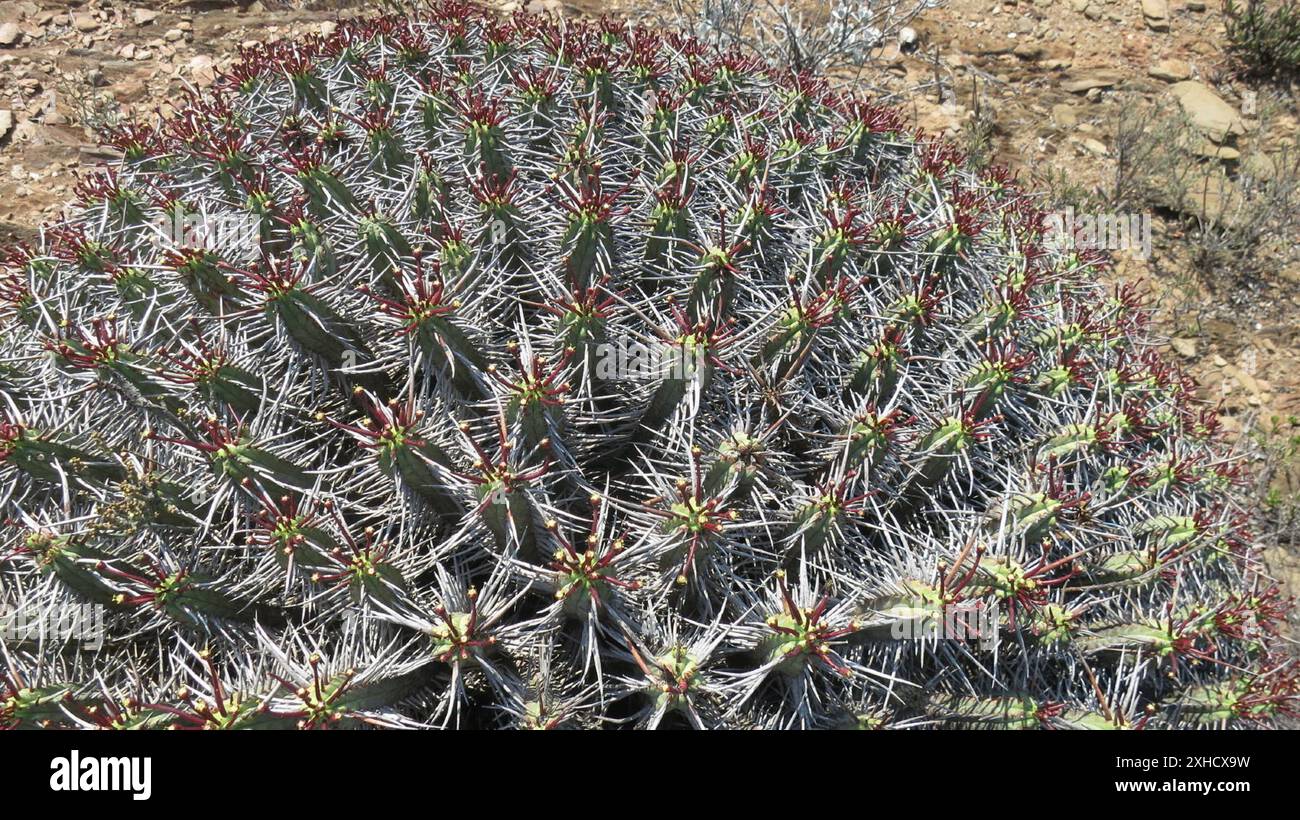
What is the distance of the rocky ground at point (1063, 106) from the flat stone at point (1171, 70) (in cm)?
2

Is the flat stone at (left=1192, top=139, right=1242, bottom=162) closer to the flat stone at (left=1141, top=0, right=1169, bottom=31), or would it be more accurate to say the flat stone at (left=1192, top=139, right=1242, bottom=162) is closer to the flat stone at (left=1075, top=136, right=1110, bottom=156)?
the flat stone at (left=1075, top=136, right=1110, bottom=156)

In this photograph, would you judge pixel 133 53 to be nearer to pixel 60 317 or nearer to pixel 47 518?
pixel 60 317

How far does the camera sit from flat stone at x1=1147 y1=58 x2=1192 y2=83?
7156mm

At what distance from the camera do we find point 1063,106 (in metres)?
7.06

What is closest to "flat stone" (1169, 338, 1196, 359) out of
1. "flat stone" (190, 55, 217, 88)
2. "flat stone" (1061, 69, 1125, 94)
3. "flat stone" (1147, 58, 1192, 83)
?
"flat stone" (1061, 69, 1125, 94)

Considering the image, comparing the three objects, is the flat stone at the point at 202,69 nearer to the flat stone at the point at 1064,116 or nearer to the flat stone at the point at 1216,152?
the flat stone at the point at 1064,116

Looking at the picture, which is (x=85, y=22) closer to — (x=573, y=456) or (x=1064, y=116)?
(x=573, y=456)

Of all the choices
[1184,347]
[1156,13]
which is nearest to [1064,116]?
[1156,13]

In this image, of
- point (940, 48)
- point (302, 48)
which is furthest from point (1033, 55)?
point (302, 48)

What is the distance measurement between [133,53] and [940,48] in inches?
288

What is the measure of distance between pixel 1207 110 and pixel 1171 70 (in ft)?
1.93

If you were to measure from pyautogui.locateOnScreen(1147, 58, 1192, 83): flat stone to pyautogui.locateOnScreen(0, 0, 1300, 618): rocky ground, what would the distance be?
0.02 metres

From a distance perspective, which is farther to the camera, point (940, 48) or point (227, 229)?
point (940, 48)
